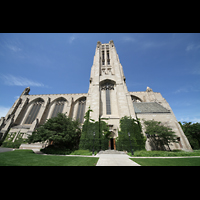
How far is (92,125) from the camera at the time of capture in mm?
15625

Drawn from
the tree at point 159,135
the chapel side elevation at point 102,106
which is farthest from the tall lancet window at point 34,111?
the tree at point 159,135

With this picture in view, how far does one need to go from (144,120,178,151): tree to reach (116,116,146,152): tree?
57.7 inches

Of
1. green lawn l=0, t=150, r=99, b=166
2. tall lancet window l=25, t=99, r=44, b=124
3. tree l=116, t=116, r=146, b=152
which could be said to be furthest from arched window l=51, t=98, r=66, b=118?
green lawn l=0, t=150, r=99, b=166

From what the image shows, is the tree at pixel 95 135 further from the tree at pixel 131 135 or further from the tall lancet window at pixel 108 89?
the tall lancet window at pixel 108 89

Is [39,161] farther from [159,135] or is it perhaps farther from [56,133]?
[159,135]

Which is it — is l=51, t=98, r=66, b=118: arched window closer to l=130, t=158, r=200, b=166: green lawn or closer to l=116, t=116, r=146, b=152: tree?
l=116, t=116, r=146, b=152: tree

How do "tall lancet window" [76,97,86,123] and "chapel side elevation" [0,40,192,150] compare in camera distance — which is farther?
"tall lancet window" [76,97,86,123]

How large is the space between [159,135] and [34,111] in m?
32.5

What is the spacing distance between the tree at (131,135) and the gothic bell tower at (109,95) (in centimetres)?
150

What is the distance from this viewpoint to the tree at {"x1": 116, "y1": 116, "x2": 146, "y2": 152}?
1349 cm

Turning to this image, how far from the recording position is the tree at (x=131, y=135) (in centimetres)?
1349
